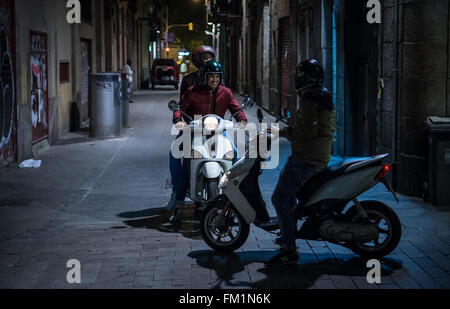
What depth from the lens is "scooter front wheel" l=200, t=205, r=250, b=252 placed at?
613cm

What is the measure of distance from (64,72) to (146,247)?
440 inches

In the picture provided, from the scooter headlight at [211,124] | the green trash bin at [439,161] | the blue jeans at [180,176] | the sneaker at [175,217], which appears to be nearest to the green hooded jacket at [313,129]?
the scooter headlight at [211,124]

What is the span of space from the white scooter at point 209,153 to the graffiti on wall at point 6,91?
16.6 ft

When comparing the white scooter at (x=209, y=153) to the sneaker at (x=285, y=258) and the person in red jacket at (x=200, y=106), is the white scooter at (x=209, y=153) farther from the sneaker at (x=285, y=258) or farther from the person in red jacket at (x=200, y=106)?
the sneaker at (x=285, y=258)

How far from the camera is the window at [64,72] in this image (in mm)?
16391

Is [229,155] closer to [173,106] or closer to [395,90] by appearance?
[173,106]

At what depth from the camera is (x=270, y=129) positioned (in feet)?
18.5

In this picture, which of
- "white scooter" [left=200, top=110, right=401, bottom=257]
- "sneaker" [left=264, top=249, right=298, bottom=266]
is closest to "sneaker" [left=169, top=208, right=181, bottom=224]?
"white scooter" [left=200, top=110, right=401, bottom=257]

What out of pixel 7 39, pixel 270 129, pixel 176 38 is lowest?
pixel 270 129

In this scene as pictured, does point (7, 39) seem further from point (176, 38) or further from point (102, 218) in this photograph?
point (176, 38)

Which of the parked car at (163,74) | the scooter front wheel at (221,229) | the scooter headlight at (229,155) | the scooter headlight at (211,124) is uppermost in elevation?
the parked car at (163,74)

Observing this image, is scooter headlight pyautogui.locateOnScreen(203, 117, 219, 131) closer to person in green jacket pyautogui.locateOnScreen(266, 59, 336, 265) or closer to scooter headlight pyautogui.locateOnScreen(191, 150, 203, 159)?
scooter headlight pyautogui.locateOnScreen(191, 150, 203, 159)
